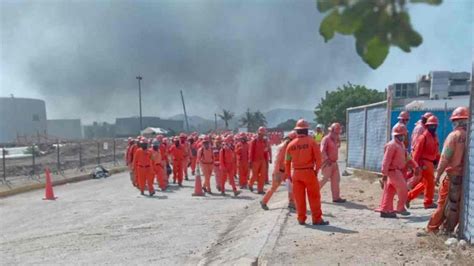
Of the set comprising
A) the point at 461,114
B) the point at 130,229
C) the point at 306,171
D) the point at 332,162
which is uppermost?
the point at 461,114

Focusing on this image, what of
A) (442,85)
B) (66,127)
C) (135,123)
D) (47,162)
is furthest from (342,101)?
(66,127)

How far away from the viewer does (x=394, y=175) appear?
7195 mm

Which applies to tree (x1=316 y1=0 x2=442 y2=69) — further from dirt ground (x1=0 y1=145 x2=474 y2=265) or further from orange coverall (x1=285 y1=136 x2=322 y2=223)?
orange coverall (x1=285 y1=136 x2=322 y2=223)

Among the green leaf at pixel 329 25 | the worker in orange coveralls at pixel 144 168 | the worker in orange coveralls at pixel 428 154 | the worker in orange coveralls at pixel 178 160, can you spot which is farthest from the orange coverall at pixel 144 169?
the green leaf at pixel 329 25

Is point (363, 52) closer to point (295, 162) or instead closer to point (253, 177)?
point (295, 162)

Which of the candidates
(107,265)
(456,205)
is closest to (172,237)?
(107,265)

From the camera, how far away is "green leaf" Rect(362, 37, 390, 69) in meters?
1.43

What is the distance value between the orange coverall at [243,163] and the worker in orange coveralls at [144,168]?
2.80m

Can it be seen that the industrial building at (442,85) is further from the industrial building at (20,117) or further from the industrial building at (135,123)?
the industrial building at (20,117)

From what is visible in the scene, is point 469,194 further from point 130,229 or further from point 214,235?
point 130,229

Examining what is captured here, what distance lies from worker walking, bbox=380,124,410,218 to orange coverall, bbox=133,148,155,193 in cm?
747

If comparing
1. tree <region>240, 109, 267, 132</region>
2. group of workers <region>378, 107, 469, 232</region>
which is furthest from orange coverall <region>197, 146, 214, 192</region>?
tree <region>240, 109, 267, 132</region>

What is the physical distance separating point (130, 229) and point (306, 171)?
3691mm

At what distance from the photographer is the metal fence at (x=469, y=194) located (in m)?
5.19
